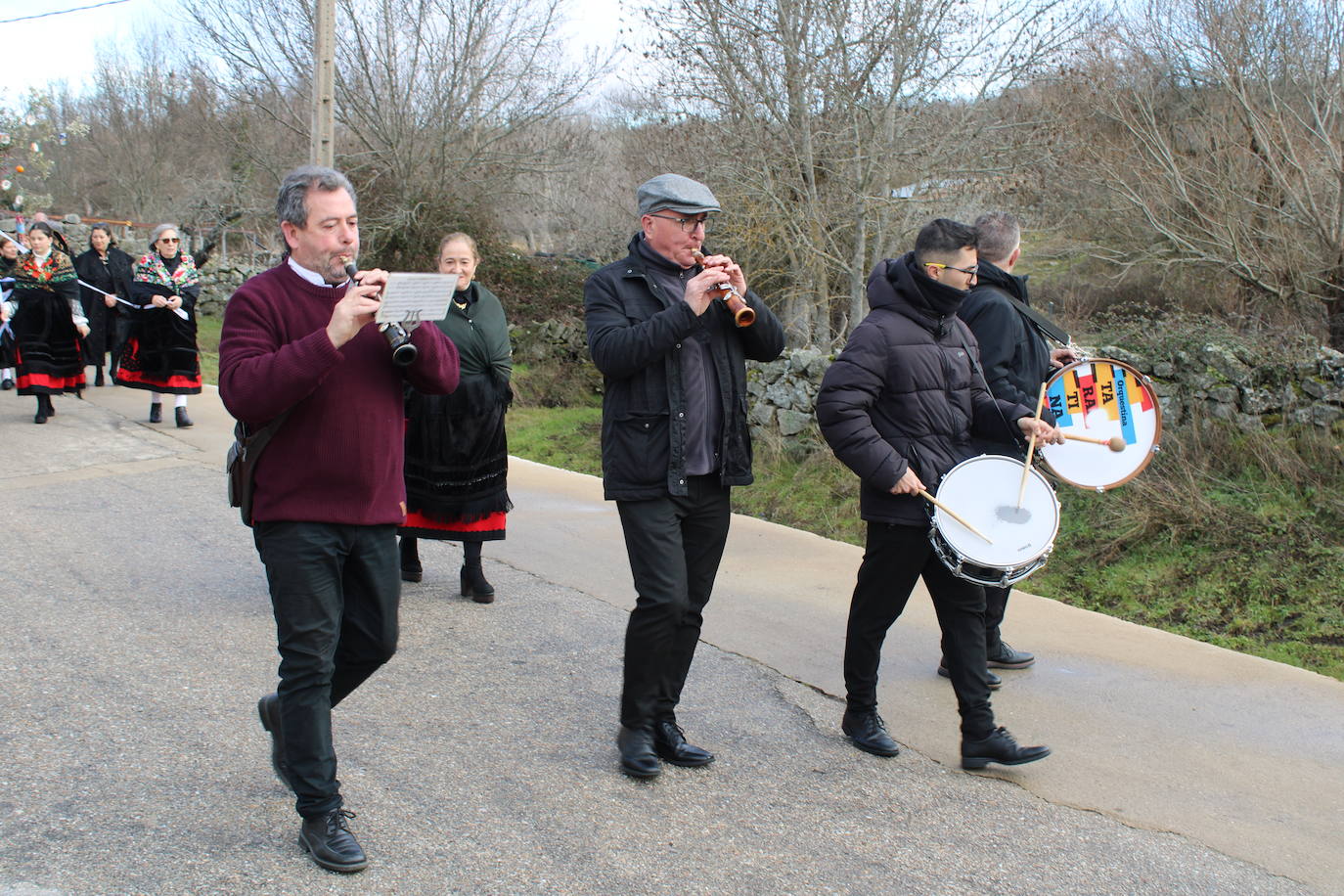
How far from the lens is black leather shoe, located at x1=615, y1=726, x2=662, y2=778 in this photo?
12.3ft

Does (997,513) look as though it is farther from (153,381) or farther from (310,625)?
(153,381)

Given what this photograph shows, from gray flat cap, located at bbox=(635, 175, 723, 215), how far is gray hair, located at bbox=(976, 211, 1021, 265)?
5.25 feet

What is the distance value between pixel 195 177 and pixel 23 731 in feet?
118

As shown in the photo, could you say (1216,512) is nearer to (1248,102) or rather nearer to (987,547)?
(987,547)

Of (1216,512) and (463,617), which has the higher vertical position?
(1216,512)

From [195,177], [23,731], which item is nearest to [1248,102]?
[23,731]

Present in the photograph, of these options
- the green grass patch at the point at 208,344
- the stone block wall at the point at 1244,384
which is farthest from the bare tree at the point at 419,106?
the stone block wall at the point at 1244,384

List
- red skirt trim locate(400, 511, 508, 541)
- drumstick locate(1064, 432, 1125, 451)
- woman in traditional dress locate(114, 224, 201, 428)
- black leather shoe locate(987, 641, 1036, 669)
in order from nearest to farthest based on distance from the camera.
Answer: drumstick locate(1064, 432, 1125, 451)
black leather shoe locate(987, 641, 1036, 669)
red skirt trim locate(400, 511, 508, 541)
woman in traditional dress locate(114, 224, 201, 428)

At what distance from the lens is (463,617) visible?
5.53 meters

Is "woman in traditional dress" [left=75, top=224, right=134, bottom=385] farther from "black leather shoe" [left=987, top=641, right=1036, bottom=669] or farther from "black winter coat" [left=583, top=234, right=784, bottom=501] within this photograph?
"black leather shoe" [left=987, top=641, right=1036, bottom=669]

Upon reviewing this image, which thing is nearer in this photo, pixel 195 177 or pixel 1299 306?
pixel 1299 306

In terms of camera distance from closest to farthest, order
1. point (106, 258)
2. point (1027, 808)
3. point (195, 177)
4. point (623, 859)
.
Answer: point (623, 859) → point (1027, 808) → point (106, 258) → point (195, 177)

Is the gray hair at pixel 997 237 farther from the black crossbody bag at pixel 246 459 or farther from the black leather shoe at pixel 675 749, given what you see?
the black crossbody bag at pixel 246 459

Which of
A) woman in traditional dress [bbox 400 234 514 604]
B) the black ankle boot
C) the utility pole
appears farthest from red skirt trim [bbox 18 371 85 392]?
woman in traditional dress [bbox 400 234 514 604]
